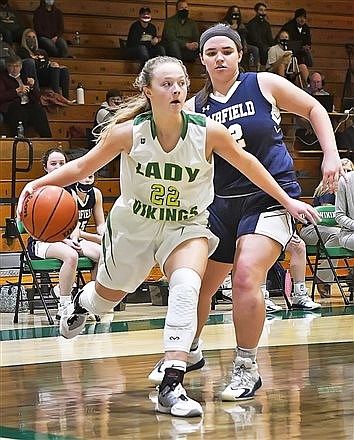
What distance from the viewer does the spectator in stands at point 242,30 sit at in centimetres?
1448

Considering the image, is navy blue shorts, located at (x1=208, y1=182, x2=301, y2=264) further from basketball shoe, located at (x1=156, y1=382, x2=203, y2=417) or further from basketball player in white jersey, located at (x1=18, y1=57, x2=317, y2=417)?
basketball shoe, located at (x1=156, y1=382, x2=203, y2=417)

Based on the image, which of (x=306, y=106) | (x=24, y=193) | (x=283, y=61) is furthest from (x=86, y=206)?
(x=283, y=61)

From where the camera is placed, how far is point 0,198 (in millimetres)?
10969

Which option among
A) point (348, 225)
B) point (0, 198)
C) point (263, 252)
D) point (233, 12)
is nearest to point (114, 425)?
point (263, 252)

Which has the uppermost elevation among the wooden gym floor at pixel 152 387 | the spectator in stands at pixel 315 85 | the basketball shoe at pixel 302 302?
the spectator in stands at pixel 315 85

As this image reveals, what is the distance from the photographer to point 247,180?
4414 millimetres

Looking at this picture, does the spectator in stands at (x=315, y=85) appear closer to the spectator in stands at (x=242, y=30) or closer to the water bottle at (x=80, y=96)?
the spectator in stands at (x=242, y=30)

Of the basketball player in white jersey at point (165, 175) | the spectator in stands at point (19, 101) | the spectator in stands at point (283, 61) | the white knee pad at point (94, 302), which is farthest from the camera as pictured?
the spectator in stands at point (283, 61)

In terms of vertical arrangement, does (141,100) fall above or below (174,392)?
above

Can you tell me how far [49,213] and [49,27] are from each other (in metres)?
9.69

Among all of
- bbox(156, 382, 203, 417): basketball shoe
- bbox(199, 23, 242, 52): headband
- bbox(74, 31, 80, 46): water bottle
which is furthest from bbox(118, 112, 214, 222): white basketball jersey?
bbox(74, 31, 80, 46): water bottle

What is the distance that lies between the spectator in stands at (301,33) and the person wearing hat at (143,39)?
2318 millimetres

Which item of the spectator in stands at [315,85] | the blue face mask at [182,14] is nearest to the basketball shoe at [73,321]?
the spectator in stands at [315,85]

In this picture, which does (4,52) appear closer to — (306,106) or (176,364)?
(306,106)
